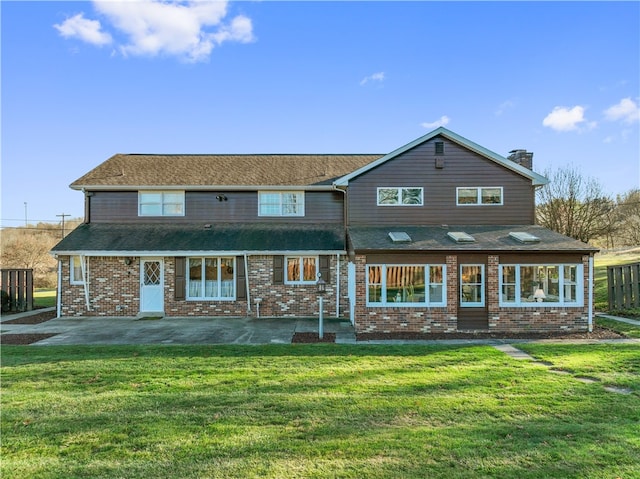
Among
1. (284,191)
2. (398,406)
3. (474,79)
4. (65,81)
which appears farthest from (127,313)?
(474,79)

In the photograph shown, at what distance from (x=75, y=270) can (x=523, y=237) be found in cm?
1701

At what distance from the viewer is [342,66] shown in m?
17.6

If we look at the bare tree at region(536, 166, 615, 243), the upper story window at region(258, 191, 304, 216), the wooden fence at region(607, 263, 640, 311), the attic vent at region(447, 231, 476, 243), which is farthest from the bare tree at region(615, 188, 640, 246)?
the upper story window at region(258, 191, 304, 216)

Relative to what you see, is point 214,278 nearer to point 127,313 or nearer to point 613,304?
point 127,313

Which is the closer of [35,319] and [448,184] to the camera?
[35,319]

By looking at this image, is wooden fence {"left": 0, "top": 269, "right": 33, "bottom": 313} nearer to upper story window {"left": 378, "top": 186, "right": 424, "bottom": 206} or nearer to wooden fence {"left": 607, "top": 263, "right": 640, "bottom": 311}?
upper story window {"left": 378, "top": 186, "right": 424, "bottom": 206}

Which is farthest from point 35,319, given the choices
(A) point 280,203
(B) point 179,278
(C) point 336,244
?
(C) point 336,244

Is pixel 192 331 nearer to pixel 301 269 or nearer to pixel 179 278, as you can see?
pixel 179 278

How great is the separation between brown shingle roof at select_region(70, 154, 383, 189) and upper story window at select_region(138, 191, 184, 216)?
1.76 ft

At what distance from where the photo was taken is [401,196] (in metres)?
14.7

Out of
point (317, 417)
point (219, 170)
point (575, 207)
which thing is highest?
point (219, 170)

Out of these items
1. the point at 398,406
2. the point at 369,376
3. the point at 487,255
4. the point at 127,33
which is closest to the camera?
the point at 398,406

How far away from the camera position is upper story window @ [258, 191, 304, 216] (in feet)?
54.4

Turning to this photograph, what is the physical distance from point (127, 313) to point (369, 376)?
1149 centimetres
